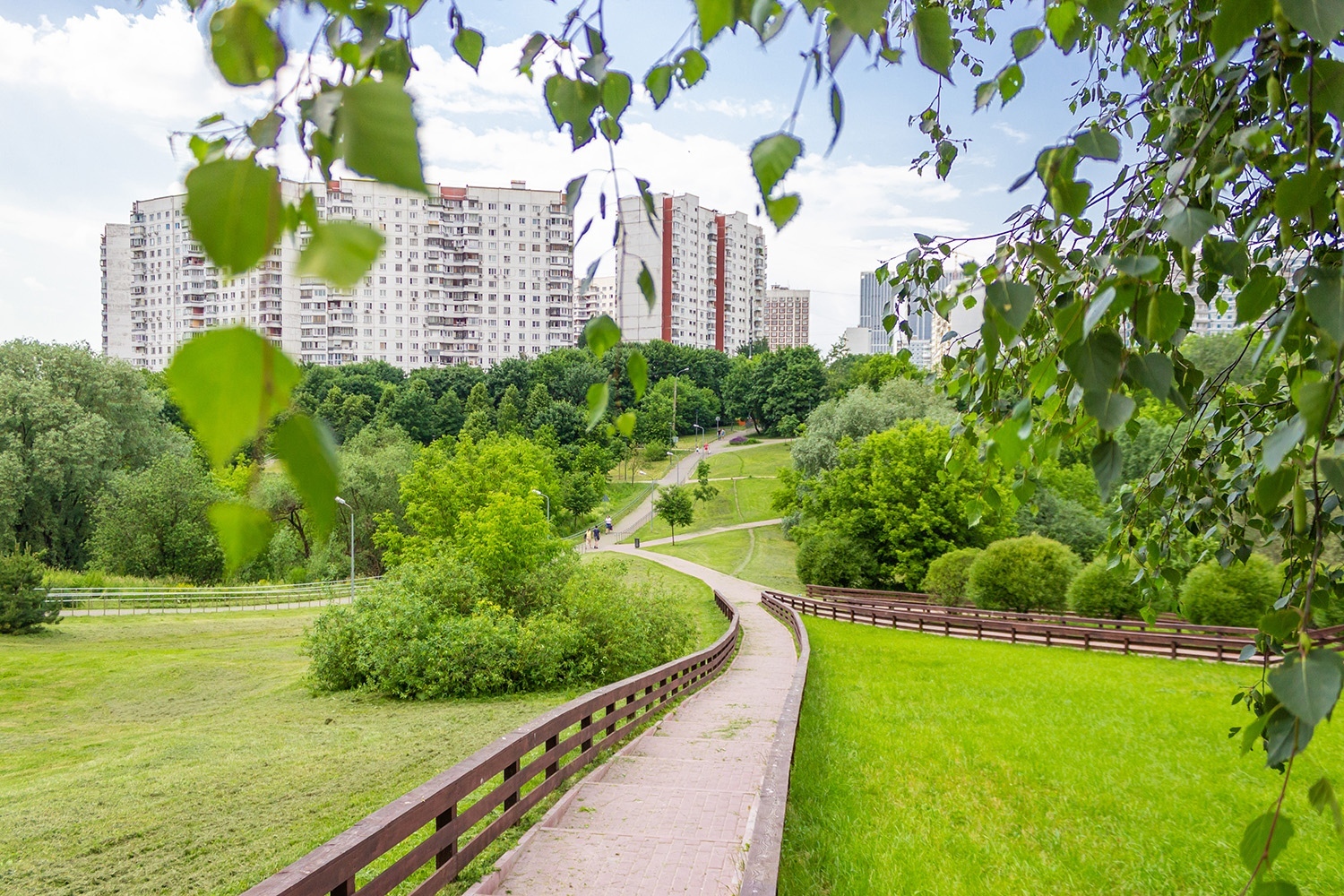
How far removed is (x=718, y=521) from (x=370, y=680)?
162 feet

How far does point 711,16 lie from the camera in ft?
2.77

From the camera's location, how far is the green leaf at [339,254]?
1.52 feet

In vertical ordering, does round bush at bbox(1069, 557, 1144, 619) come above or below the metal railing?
above

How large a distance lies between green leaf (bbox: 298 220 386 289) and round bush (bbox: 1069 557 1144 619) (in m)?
26.5

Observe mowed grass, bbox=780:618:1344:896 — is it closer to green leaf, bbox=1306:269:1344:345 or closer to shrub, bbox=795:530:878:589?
green leaf, bbox=1306:269:1344:345

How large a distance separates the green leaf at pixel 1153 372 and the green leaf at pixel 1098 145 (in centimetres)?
30

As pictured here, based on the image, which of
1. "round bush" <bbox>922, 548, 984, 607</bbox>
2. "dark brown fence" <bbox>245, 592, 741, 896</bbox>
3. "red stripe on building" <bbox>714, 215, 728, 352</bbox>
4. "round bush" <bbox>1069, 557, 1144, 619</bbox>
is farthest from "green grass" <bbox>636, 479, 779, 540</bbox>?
"dark brown fence" <bbox>245, 592, 741, 896</bbox>

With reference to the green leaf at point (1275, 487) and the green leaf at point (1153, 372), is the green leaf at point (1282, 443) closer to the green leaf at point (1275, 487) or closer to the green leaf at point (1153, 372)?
the green leaf at point (1153, 372)

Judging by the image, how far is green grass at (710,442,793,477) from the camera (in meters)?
74.0

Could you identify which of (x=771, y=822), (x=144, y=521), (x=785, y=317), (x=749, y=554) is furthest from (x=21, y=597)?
(x=785, y=317)

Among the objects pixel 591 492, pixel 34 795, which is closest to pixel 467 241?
pixel 591 492

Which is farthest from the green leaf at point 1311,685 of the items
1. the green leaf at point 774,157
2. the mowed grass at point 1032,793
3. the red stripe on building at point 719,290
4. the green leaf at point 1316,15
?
the red stripe on building at point 719,290

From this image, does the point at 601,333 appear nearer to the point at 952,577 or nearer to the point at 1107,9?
the point at 1107,9

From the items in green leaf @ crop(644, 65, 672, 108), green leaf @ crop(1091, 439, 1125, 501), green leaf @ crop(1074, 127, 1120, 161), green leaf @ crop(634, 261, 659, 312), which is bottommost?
green leaf @ crop(1091, 439, 1125, 501)
